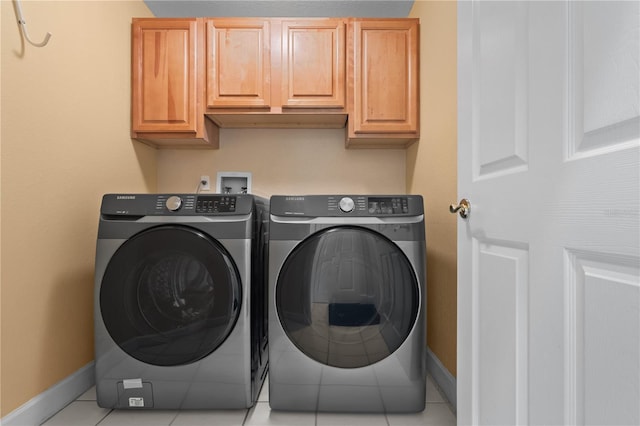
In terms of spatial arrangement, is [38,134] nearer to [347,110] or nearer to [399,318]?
[347,110]

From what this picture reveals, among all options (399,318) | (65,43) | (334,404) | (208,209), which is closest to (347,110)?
(208,209)

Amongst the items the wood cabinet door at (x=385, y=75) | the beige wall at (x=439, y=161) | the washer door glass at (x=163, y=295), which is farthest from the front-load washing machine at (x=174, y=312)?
the wood cabinet door at (x=385, y=75)

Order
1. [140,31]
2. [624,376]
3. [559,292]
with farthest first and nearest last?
1. [140,31]
2. [559,292]
3. [624,376]

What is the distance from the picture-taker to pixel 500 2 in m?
0.87

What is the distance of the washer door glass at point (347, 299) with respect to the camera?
1433 millimetres

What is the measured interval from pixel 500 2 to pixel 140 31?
1.93 m

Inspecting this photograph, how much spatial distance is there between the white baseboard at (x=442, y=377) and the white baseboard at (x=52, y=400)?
160cm

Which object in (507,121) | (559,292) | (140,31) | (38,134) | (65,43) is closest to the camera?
(559,292)

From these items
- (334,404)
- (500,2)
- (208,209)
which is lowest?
(334,404)

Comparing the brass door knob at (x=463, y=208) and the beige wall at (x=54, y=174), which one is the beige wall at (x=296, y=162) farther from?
the brass door knob at (x=463, y=208)

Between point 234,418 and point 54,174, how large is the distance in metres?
1.23

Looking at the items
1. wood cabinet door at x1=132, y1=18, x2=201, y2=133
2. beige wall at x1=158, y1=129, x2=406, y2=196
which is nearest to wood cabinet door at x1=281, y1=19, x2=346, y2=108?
beige wall at x1=158, y1=129, x2=406, y2=196

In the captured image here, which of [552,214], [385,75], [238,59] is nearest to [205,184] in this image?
[238,59]

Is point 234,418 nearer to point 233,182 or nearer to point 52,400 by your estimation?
point 52,400
